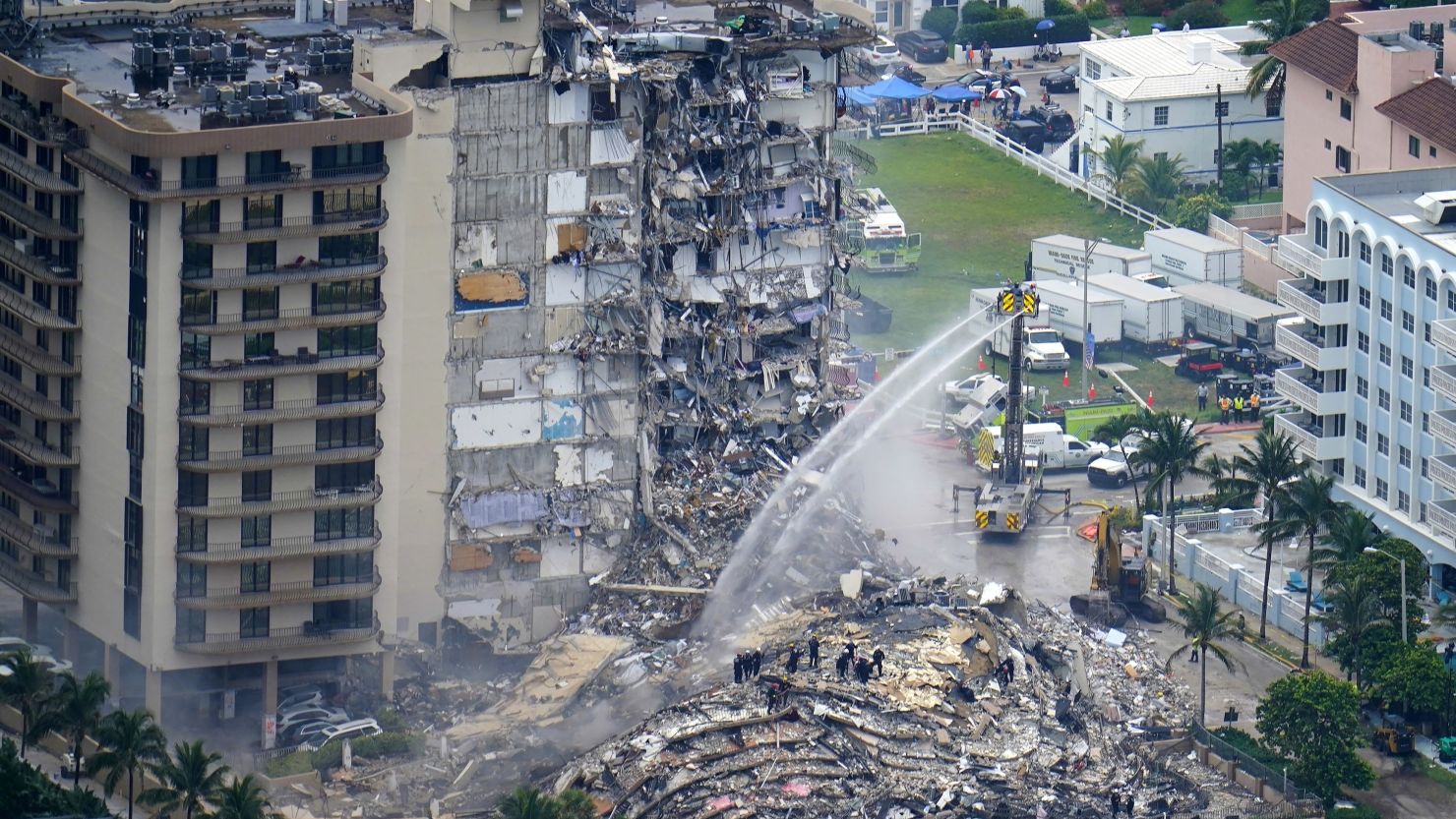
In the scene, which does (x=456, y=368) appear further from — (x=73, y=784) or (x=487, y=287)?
(x=73, y=784)

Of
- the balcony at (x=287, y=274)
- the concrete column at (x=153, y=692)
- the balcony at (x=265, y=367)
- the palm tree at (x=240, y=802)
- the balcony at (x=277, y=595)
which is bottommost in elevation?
the concrete column at (x=153, y=692)

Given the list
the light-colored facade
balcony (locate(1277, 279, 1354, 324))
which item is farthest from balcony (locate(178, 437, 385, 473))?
the light-colored facade

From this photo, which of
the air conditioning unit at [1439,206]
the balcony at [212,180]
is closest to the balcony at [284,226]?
the balcony at [212,180]

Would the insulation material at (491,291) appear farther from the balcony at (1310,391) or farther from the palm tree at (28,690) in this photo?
the balcony at (1310,391)

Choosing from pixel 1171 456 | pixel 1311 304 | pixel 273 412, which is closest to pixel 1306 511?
pixel 1171 456

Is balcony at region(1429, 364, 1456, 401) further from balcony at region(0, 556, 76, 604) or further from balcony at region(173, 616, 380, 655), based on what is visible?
balcony at region(0, 556, 76, 604)

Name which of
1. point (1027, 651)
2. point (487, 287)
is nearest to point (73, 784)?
point (487, 287)
